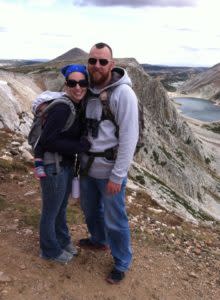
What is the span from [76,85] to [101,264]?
A: 3.35m

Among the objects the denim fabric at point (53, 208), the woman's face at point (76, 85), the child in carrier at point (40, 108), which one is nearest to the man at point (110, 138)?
the woman's face at point (76, 85)

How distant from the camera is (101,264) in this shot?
710 centimetres

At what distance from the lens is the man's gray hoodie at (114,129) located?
548cm

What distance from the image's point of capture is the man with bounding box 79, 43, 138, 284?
5512mm

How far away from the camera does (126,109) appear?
545 cm

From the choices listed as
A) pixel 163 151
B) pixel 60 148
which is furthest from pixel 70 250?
pixel 163 151

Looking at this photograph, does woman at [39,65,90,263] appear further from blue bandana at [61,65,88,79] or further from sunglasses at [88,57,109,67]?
sunglasses at [88,57,109,67]

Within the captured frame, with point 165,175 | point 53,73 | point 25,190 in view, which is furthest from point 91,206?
point 53,73

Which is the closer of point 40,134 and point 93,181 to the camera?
point 40,134

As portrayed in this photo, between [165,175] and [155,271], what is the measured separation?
28.9 meters

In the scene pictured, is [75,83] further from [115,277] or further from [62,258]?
[115,277]

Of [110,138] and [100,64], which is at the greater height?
[100,64]

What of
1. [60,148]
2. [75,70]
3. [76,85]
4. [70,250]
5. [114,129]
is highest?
[75,70]

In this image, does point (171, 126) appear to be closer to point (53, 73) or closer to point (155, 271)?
point (53, 73)
